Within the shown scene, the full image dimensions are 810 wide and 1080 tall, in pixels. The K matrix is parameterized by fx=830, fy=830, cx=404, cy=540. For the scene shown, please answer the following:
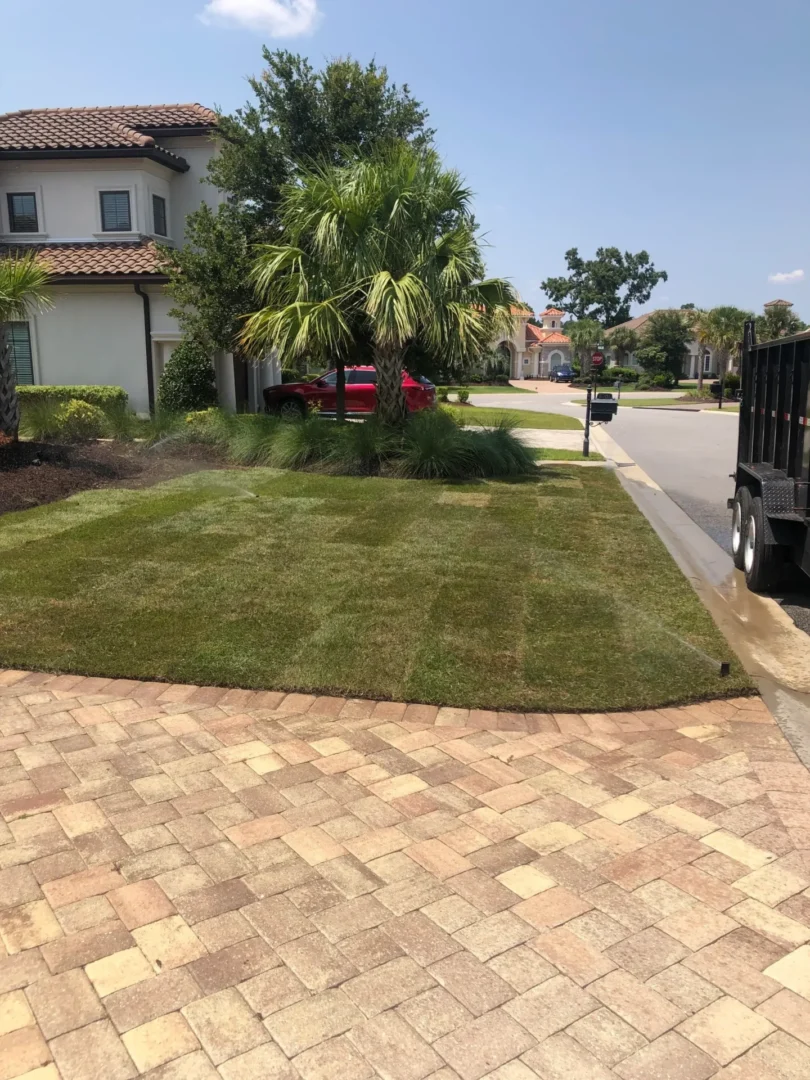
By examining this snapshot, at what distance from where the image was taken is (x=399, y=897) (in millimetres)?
3096

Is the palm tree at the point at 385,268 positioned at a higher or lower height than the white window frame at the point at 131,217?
lower

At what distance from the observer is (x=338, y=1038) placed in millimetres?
2438

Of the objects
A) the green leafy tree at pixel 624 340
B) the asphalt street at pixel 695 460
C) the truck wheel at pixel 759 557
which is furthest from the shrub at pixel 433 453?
the green leafy tree at pixel 624 340

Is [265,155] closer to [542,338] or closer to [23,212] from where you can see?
[23,212]

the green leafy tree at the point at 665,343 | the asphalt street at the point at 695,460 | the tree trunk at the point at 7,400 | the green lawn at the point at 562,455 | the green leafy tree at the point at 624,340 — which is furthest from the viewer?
the green leafy tree at the point at 624,340

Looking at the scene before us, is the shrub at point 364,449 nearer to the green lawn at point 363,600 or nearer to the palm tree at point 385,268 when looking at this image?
the palm tree at point 385,268

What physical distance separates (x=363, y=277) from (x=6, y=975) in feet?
39.7

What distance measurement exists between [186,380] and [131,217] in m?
5.26

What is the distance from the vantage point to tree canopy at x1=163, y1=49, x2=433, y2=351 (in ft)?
55.0

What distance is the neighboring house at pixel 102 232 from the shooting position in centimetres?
1964

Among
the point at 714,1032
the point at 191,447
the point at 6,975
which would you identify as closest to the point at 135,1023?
the point at 6,975

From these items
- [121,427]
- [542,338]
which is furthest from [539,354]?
[121,427]

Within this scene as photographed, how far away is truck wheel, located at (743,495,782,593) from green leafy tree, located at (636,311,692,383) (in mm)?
66246

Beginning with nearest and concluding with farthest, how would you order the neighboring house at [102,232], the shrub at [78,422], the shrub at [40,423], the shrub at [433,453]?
the shrub at [433,453] → the shrub at [40,423] → the shrub at [78,422] → the neighboring house at [102,232]
